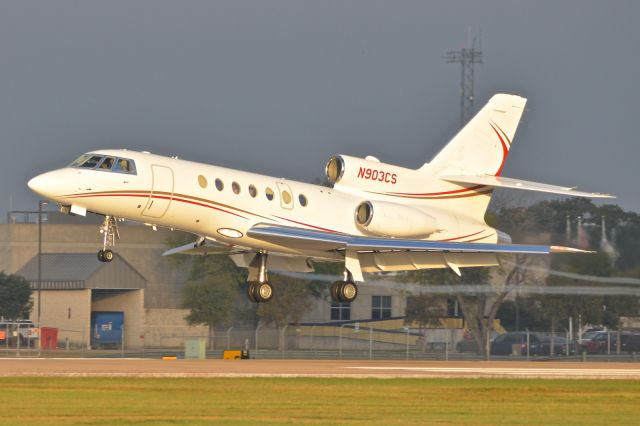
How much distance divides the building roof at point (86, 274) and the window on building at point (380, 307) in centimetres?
1465

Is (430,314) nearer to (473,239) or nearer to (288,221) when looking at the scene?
(473,239)

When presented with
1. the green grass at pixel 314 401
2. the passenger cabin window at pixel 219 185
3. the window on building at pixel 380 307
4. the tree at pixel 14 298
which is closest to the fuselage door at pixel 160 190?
the passenger cabin window at pixel 219 185

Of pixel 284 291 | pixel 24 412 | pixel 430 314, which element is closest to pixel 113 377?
pixel 24 412

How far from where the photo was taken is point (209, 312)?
208ft

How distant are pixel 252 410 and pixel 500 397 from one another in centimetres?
529

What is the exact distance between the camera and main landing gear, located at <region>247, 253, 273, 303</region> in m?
36.2

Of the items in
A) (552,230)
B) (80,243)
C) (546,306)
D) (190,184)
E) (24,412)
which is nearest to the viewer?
(24,412)

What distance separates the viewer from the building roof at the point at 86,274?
70.1 m

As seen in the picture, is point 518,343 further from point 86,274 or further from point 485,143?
point 86,274

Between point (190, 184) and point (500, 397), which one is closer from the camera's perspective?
point (500, 397)

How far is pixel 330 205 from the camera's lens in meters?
36.1

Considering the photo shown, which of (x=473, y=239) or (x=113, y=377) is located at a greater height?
(x=473, y=239)

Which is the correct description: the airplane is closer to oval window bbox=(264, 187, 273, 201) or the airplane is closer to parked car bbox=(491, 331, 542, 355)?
oval window bbox=(264, 187, 273, 201)

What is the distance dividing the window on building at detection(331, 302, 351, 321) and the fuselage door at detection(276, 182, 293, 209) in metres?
34.5
